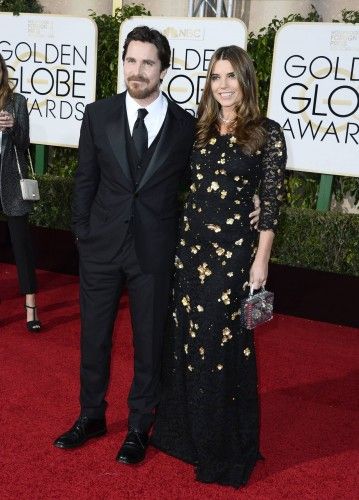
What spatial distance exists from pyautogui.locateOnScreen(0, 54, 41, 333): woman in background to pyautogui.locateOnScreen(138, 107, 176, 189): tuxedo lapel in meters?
1.79

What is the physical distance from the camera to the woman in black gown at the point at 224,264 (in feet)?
8.65

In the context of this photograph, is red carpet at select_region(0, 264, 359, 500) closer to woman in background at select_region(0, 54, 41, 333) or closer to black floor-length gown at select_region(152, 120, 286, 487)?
black floor-length gown at select_region(152, 120, 286, 487)

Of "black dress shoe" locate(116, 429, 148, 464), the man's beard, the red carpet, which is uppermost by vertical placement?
the man's beard

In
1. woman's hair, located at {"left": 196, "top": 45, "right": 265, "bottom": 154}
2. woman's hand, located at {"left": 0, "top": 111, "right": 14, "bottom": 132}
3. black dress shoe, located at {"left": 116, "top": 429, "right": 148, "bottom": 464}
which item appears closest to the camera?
woman's hair, located at {"left": 196, "top": 45, "right": 265, "bottom": 154}

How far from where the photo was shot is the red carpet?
110 inches

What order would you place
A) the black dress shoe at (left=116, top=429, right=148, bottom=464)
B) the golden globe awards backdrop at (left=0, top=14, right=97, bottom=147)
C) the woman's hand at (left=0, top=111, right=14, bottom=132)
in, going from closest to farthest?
the black dress shoe at (left=116, top=429, right=148, bottom=464) → the woman's hand at (left=0, top=111, right=14, bottom=132) → the golden globe awards backdrop at (left=0, top=14, right=97, bottom=147)

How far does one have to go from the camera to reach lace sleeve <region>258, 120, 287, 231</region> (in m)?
2.63

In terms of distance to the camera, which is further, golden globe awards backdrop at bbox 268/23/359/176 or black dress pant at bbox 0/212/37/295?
golden globe awards backdrop at bbox 268/23/359/176

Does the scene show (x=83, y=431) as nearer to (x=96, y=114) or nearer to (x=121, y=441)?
(x=121, y=441)

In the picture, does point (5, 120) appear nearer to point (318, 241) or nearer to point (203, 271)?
point (203, 271)

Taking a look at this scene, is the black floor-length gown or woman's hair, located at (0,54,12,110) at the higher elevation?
woman's hair, located at (0,54,12,110)

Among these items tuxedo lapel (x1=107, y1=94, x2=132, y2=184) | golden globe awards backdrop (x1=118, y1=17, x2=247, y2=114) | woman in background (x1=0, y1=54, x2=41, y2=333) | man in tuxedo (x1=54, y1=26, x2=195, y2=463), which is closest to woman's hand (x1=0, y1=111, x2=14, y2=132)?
woman in background (x1=0, y1=54, x2=41, y2=333)

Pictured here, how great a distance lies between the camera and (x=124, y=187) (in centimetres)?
272

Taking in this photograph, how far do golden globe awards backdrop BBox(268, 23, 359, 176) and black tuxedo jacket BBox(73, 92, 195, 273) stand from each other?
297cm
